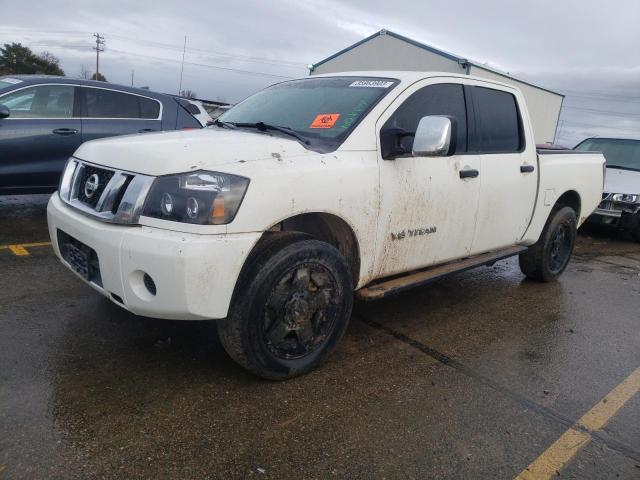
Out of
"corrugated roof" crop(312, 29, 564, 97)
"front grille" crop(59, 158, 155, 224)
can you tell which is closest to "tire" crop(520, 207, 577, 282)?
"front grille" crop(59, 158, 155, 224)

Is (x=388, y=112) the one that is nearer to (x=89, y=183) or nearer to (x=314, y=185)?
(x=314, y=185)

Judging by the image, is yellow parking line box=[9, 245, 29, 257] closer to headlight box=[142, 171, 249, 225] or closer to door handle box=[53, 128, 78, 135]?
door handle box=[53, 128, 78, 135]

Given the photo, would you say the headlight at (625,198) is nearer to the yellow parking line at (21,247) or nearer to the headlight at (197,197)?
the headlight at (197,197)

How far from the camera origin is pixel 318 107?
11.4ft

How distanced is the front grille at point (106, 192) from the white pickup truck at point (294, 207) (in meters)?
0.01

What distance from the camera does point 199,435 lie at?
242cm

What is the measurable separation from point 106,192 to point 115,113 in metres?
4.29

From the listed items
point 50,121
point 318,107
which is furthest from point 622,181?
point 50,121

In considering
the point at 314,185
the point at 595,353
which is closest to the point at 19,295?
the point at 314,185

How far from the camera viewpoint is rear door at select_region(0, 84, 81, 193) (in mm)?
5668

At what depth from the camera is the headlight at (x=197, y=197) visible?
2.44 m

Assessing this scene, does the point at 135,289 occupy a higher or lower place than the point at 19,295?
higher

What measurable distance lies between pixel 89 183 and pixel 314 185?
4.11ft

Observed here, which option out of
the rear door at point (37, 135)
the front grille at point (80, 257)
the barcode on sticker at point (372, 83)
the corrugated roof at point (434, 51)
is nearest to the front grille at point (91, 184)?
the front grille at point (80, 257)
